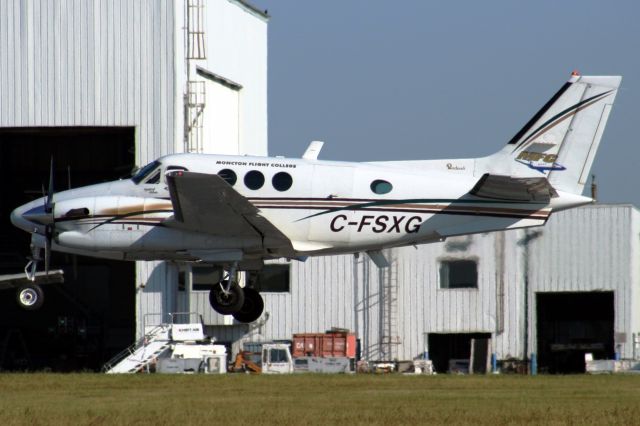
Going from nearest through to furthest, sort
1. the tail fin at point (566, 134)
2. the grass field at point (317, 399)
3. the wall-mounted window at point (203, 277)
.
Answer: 1. the grass field at point (317, 399)
2. the tail fin at point (566, 134)
3. the wall-mounted window at point (203, 277)

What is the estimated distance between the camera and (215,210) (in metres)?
32.6

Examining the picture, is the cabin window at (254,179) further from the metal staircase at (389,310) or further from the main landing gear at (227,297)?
the metal staircase at (389,310)

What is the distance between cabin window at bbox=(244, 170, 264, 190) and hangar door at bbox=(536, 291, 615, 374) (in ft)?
97.3

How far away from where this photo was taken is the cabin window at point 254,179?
33.0 metres

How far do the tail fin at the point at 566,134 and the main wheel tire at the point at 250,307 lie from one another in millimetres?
6721

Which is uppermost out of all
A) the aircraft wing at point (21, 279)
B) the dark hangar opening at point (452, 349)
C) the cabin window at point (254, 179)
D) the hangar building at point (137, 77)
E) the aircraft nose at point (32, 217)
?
the hangar building at point (137, 77)

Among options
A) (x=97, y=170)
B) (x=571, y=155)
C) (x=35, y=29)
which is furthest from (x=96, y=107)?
(x=571, y=155)

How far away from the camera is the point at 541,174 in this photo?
33.8 metres

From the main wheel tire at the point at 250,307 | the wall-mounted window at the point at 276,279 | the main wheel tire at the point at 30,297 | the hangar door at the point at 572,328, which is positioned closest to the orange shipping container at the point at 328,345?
the wall-mounted window at the point at 276,279

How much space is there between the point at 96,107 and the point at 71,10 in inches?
160

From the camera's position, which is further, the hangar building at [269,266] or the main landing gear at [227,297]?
the hangar building at [269,266]

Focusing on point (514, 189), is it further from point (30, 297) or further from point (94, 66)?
point (94, 66)

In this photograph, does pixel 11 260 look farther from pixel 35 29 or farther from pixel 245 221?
pixel 245 221

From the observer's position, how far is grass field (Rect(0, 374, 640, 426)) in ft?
106
